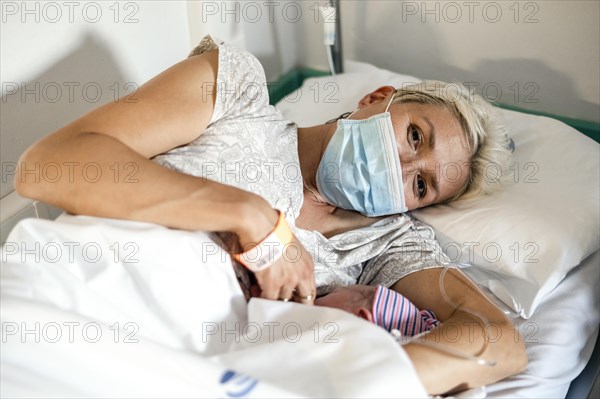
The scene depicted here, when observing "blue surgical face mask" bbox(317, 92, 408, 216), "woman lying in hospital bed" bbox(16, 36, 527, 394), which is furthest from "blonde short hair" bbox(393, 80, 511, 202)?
"blue surgical face mask" bbox(317, 92, 408, 216)

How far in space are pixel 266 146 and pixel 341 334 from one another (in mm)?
523

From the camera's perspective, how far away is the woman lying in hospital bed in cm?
116

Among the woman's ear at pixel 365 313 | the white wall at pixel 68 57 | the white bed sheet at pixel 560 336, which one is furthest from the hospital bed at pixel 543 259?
the white wall at pixel 68 57

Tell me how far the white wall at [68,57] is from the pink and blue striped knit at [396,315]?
1.02 metres

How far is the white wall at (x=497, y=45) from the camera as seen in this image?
6.31 feet

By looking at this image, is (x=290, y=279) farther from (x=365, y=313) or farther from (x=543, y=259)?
(x=543, y=259)

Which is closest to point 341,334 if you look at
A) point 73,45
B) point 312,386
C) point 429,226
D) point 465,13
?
point 312,386

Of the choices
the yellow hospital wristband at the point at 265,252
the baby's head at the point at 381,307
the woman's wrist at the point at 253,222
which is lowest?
the baby's head at the point at 381,307

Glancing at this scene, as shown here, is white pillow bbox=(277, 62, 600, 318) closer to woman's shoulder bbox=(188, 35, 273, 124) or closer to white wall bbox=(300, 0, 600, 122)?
white wall bbox=(300, 0, 600, 122)

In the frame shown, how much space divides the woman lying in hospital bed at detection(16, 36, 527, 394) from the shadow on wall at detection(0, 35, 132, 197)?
43 centimetres

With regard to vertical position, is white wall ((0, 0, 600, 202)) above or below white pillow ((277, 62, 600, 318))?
above

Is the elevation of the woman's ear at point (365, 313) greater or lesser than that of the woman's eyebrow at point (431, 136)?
lesser

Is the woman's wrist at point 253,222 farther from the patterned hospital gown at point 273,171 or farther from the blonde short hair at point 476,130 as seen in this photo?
the blonde short hair at point 476,130

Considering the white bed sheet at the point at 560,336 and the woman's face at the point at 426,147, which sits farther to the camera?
the woman's face at the point at 426,147
